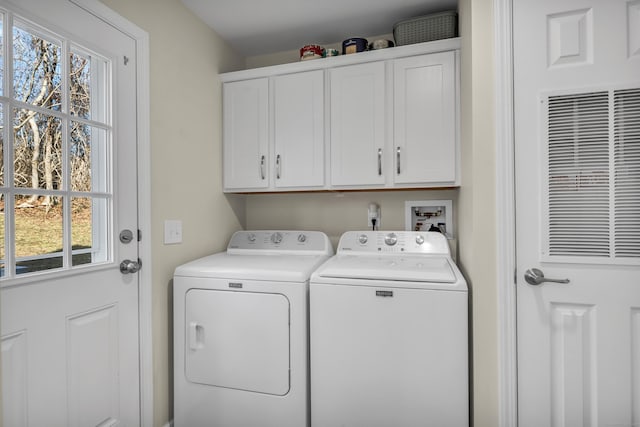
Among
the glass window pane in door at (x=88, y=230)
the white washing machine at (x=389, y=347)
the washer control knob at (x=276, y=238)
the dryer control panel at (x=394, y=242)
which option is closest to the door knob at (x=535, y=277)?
the white washing machine at (x=389, y=347)

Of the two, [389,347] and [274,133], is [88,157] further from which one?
[389,347]

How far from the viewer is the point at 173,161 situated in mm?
1815

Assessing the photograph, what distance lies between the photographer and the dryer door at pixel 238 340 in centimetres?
155

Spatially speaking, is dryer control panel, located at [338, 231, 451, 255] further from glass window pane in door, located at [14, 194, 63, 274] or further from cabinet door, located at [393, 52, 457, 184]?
glass window pane in door, located at [14, 194, 63, 274]

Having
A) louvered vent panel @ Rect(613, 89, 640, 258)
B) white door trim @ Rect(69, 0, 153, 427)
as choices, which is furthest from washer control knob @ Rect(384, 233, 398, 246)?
white door trim @ Rect(69, 0, 153, 427)

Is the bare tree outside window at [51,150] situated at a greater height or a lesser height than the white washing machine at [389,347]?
greater

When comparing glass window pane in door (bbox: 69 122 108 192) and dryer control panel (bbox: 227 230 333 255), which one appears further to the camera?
dryer control panel (bbox: 227 230 333 255)

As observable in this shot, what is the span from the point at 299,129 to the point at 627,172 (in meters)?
1.66

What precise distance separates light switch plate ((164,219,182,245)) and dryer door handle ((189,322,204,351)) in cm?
48

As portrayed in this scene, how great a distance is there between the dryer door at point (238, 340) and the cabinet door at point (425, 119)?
42.8 inches

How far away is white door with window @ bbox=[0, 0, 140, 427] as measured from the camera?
111 centimetres

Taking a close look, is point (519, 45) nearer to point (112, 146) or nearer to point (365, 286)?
point (365, 286)

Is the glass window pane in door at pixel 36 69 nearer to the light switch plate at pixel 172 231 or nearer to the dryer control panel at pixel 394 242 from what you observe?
the light switch plate at pixel 172 231

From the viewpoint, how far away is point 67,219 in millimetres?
1296
